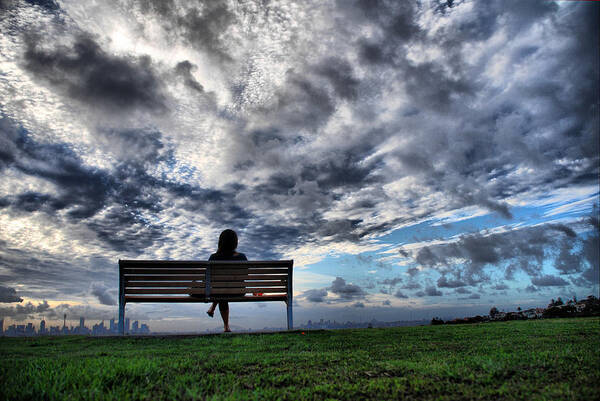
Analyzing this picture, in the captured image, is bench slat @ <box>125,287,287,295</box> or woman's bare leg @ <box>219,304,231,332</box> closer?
bench slat @ <box>125,287,287,295</box>

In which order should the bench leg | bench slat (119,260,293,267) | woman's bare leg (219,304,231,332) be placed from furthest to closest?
1. woman's bare leg (219,304,231,332)
2. bench slat (119,260,293,267)
3. the bench leg

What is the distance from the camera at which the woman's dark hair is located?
364 inches

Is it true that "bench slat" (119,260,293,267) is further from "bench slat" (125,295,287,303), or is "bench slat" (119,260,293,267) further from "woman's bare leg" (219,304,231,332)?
"woman's bare leg" (219,304,231,332)

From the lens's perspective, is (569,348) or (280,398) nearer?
(280,398)

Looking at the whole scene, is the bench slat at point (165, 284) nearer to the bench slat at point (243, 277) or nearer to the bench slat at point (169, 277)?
the bench slat at point (169, 277)

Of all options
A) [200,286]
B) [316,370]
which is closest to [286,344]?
[316,370]

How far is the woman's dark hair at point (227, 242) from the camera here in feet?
30.3

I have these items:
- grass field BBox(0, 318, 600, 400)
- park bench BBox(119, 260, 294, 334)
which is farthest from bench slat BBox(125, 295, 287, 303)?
grass field BBox(0, 318, 600, 400)

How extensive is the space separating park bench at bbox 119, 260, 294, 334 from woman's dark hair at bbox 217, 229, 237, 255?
3.73 feet

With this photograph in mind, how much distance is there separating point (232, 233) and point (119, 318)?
10.2 ft

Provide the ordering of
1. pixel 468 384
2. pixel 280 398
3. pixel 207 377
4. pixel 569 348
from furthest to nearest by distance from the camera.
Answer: pixel 569 348 → pixel 207 377 → pixel 468 384 → pixel 280 398

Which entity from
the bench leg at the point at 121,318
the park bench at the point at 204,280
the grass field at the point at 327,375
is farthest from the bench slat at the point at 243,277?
the grass field at the point at 327,375

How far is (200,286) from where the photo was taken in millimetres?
8102

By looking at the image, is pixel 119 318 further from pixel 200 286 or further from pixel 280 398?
pixel 280 398
